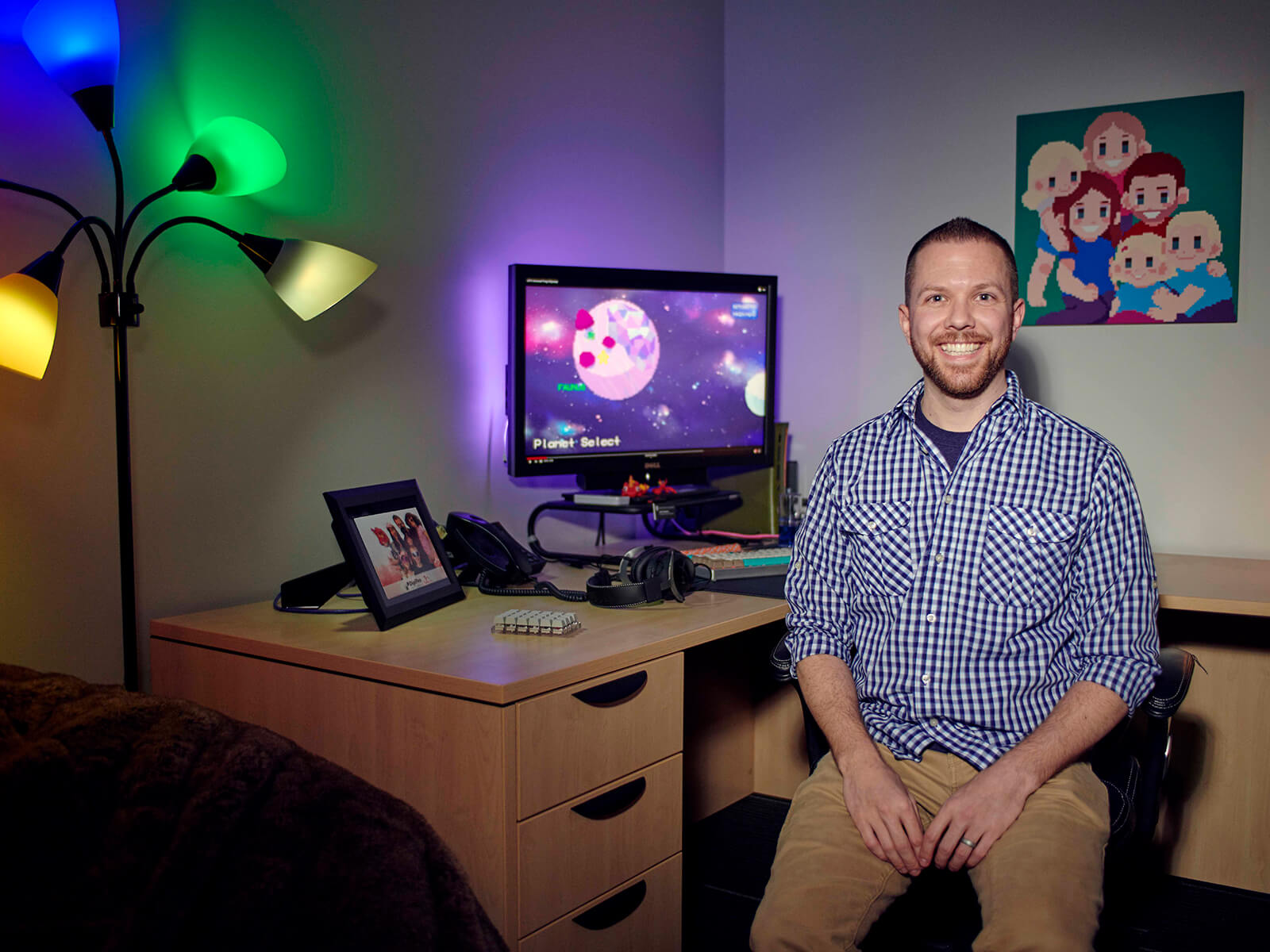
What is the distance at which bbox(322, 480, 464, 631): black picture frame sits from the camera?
165cm

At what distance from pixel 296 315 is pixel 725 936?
1413 mm

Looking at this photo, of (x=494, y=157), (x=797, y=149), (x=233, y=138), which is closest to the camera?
(x=233, y=138)

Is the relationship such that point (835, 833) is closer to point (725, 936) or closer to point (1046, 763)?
point (1046, 763)

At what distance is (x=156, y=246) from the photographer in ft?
5.65

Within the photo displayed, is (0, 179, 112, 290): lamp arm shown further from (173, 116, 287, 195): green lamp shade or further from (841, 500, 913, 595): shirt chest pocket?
(841, 500, 913, 595): shirt chest pocket

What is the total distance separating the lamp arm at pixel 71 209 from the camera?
4.91ft

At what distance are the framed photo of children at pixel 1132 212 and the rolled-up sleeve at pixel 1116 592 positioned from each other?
44.7 inches

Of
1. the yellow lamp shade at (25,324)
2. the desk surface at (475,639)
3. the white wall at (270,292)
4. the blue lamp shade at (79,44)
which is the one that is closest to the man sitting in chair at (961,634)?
the desk surface at (475,639)

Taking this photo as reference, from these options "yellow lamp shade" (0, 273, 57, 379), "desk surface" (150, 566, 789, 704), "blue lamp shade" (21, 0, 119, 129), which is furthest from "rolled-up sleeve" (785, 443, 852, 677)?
"blue lamp shade" (21, 0, 119, 129)

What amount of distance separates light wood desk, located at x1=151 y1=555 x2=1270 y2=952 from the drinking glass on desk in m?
0.68

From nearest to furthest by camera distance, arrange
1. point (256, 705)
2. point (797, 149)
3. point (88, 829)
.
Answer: point (88, 829), point (256, 705), point (797, 149)

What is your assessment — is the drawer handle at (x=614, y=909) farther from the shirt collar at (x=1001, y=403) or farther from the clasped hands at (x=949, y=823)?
the shirt collar at (x=1001, y=403)

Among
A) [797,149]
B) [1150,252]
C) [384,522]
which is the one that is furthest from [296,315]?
[1150,252]

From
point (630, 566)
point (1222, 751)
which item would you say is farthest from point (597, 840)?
point (1222, 751)
